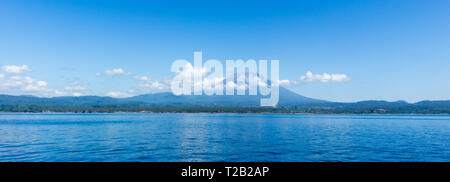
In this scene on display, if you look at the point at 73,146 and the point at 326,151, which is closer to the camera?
the point at 326,151

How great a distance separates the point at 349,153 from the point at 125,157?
14.8 meters

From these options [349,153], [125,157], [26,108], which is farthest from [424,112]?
[26,108]

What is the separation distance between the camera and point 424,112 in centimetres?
15775

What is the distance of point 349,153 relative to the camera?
19.3 m
